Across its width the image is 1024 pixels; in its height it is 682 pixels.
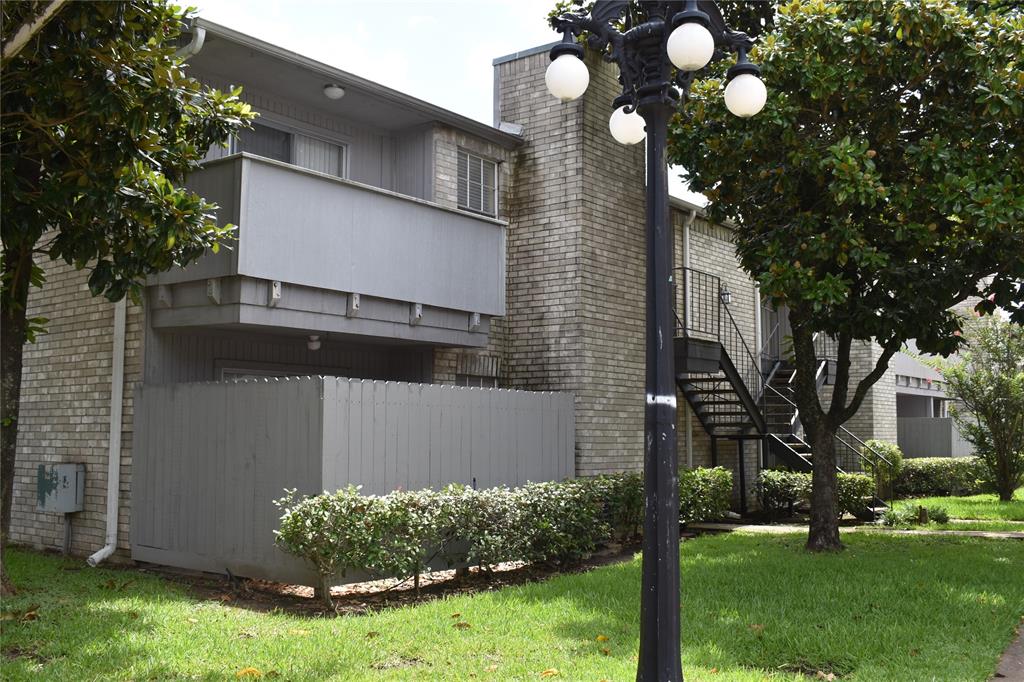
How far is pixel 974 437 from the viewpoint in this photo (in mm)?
20875

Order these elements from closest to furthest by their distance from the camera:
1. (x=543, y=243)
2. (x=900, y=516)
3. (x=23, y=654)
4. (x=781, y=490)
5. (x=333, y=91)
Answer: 1. (x=23, y=654)
2. (x=333, y=91)
3. (x=543, y=243)
4. (x=900, y=516)
5. (x=781, y=490)

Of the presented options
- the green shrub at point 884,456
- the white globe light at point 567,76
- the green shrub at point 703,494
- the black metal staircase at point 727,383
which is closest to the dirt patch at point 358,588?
the green shrub at point 703,494

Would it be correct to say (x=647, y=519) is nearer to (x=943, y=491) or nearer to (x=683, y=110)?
(x=683, y=110)

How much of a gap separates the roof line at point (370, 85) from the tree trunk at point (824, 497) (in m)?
6.31

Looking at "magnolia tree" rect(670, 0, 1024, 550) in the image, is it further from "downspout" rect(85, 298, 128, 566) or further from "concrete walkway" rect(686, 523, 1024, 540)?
"downspout" rect(85, 298, 128, 566)

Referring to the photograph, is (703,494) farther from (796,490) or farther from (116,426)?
(116,426)

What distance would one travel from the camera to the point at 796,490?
16.4 metres

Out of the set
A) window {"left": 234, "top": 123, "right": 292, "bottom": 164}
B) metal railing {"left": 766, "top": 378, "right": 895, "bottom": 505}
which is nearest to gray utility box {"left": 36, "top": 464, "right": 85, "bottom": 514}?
window {"left": 234, "top": 123, "right": 292, "bottom": 164}

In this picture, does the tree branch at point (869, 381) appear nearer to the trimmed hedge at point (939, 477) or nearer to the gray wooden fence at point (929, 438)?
the trimmed hedge at point (939, 477)

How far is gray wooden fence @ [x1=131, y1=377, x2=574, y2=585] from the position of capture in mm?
8953

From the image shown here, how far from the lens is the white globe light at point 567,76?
5.56 meters

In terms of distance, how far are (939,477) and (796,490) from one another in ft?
25.8

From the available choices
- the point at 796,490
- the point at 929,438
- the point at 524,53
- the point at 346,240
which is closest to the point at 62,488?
the point at 346,240

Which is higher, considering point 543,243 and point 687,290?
point 543,243
